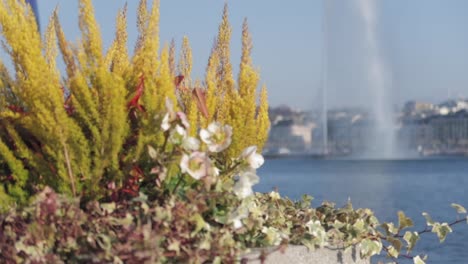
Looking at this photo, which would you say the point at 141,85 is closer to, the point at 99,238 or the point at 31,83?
the point at 31,83

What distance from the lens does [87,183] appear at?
3.88 m

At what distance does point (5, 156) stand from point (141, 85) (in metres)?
0.65

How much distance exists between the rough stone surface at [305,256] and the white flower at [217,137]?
443 mm

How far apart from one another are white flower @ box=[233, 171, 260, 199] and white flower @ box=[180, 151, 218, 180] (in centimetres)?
12

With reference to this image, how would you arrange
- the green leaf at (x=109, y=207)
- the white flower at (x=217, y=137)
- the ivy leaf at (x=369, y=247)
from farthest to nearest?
the ivy leaf at (x=369, y=247)
the white flower at (x=217, y=137)
the green leaf at (x=109, y=207)

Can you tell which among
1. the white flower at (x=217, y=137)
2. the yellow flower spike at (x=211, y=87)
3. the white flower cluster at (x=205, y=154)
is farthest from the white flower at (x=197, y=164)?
the yellow flower spike at (x=211, y=87)

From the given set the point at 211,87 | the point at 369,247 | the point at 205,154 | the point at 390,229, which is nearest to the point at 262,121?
the point at 211,87

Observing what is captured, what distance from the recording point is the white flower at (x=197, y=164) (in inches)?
143

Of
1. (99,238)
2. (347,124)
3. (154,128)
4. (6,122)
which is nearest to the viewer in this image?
(99,238)

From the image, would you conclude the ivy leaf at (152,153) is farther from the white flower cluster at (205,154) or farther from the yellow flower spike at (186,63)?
the yellow flower spike at (186,63)

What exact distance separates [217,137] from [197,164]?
181 millimetres

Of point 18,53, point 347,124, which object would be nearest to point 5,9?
point 18,53

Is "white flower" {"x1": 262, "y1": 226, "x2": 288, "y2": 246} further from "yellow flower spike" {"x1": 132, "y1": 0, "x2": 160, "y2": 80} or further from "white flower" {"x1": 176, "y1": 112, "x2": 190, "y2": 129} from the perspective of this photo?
"yellow flower spike" {"x1": 132, "y1": 0, "x2": 160, "y2": 80}

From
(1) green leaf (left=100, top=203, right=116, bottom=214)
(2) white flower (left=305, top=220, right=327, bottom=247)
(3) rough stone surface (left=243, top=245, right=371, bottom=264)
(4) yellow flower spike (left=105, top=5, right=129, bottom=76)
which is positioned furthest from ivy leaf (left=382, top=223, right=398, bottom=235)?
(4) yellow flower spike (left=105, top=5, right=129, bottom=76)
